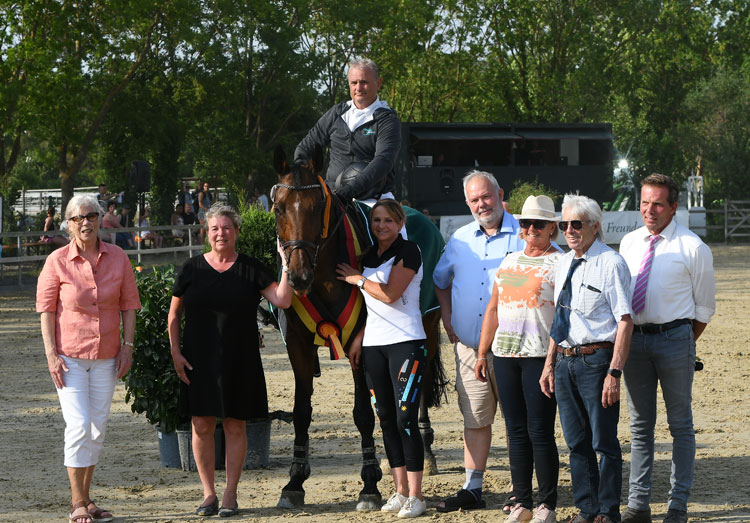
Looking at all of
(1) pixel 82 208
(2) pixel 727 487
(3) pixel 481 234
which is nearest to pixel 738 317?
(2) pixel 727 487

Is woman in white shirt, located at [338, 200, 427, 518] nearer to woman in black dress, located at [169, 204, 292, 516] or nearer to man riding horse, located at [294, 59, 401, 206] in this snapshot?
woman in black dress, located at [169, 204, 292, 516]

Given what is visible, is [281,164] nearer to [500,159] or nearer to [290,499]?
[290,499]

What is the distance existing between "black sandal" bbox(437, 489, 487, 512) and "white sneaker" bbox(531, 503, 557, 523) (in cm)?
56

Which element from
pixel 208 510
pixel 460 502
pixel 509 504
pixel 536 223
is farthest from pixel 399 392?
pixel 208 510

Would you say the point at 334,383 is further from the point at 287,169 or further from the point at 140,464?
the point at 287,169

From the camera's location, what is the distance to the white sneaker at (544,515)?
5430 mm

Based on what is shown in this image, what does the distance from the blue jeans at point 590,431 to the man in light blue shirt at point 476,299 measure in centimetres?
74

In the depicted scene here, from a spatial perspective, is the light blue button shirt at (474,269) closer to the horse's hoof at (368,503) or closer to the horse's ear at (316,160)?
the horse's ear at (316,160)

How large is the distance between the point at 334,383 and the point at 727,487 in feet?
17.2

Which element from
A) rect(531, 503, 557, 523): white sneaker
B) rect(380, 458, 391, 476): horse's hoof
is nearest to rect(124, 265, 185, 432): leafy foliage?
rect(380, 458, 391, 476): horse's hoof

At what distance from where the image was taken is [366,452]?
6172 millimetres

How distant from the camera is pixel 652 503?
19.9ft

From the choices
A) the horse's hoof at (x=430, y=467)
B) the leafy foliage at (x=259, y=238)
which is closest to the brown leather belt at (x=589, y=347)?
the horse's hoof at (x=430, y=467)

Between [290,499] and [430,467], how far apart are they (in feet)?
4.30
